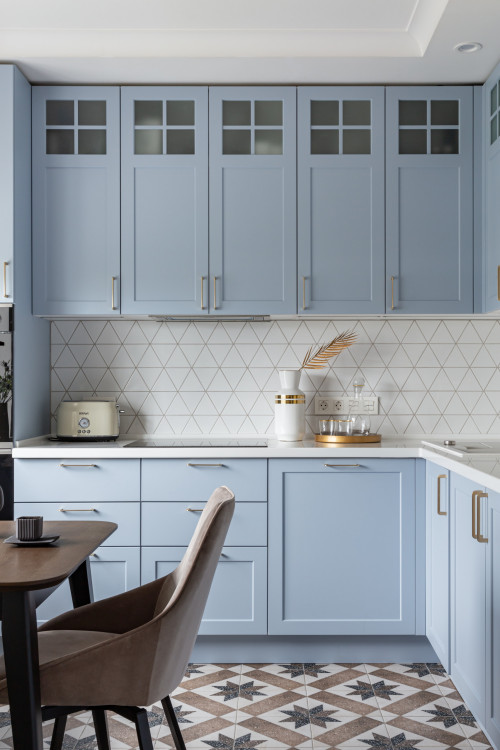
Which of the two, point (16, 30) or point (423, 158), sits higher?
point (16, 30)

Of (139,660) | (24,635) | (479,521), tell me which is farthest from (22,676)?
(479,521)

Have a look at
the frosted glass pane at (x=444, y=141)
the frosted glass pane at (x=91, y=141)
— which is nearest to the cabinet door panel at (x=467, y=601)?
the frosted glass pane at (x=444, y=141)

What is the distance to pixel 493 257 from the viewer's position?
9.83 ft

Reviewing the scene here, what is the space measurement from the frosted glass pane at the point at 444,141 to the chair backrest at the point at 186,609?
2.18m

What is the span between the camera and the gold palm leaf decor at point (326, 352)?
3.37 meters

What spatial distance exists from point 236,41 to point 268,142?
0.44 m

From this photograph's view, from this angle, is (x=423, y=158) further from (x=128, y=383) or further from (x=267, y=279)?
(x=128, y=383)

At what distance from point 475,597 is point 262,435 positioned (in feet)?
4.89

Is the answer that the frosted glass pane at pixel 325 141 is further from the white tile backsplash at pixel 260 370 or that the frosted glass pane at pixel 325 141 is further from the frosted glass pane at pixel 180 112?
the white tile backsplash at pixel 260 370

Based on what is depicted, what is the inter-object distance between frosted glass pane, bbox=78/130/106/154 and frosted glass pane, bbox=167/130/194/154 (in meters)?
0.30

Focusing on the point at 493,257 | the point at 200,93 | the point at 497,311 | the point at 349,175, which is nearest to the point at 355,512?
the point at 497,311

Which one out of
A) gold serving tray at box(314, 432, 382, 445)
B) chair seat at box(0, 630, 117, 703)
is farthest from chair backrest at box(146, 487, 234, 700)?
gold serving tray at box(314, 432, 382, 445)

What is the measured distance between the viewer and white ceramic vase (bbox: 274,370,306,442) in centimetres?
319

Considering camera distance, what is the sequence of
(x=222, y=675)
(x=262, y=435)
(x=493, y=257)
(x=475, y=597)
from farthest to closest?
(x=262, y=435) → (x=493, y=257) → (x=222, y=675) → (x=475, y=597)
